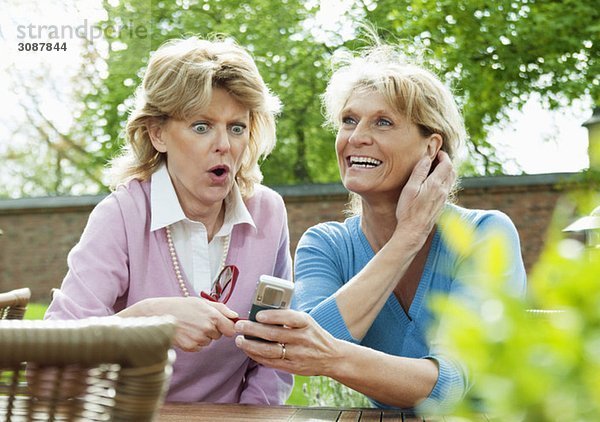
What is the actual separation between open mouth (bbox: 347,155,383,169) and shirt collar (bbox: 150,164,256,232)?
33cm

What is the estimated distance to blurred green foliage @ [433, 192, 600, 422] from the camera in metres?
0.36

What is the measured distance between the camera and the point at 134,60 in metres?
18.6

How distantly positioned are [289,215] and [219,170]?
481 inches

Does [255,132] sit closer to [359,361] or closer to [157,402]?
[359,361]

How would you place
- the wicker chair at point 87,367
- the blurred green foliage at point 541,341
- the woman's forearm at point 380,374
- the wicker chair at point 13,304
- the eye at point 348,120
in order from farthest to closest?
the eye at point 348,120, the wicker chair at point 13,304, the woman's forearm at point 380,374, the wicker chair at point 87,367, the blurred green foliage at point 541,341

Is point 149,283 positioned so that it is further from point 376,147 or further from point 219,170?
point 376,147

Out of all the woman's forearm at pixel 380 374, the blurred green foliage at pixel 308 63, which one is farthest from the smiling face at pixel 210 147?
the blurred green foliage at pixel 308 63

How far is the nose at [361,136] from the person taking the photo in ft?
8.11

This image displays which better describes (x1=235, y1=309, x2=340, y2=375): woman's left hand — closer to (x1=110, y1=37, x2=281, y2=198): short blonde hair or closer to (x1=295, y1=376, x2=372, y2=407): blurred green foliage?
(x1=110, y1=37, x2=281, y2=198): short blonde hair

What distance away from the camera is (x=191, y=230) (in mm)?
2404

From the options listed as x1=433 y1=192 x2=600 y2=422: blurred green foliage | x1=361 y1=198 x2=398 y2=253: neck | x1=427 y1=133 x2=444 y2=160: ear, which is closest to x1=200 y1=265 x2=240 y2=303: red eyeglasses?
x1=361 y1=198 x2=398 y2=253: neck

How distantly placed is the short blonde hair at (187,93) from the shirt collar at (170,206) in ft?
0.26

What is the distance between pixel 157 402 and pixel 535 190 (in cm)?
1352

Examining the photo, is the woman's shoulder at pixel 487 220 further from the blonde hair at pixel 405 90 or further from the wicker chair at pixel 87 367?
the wicker chair at pixel 87 367
